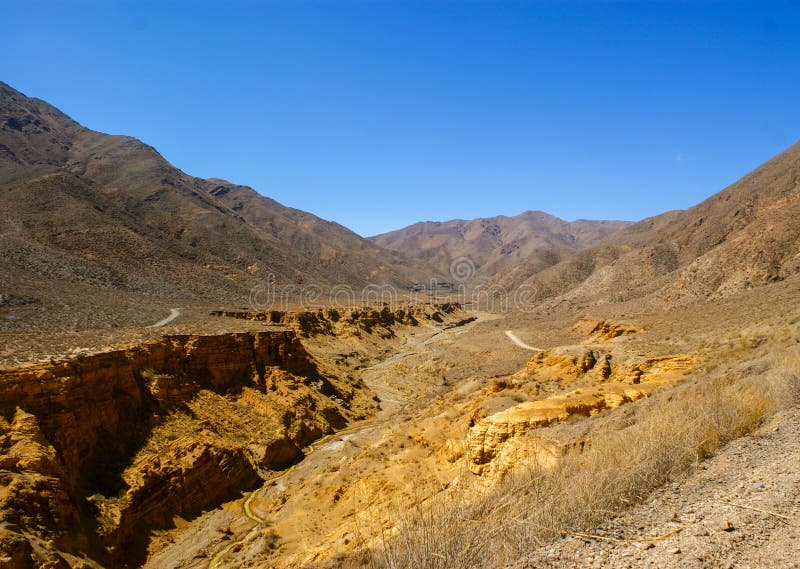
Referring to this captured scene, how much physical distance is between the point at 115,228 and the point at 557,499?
6579cm

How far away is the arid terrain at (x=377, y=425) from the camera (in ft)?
13.4

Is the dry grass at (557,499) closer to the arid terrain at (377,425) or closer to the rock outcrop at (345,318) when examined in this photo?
the arid terrain at (377,425)

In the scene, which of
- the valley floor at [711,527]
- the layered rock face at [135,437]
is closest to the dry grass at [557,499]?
the valley floor at [711,527]

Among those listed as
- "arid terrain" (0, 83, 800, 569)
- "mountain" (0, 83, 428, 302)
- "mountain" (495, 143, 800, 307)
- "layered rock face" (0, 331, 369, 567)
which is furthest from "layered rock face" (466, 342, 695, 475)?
"mountain" (0, 83, 428, 302)

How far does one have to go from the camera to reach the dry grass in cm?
376

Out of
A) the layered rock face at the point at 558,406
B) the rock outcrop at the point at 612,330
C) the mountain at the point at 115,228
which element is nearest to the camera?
the layered rock face at the point at 558,406

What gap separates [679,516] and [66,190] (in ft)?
250

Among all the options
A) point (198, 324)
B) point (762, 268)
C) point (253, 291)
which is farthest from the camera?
point (253, 291)

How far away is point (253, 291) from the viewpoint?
6062cm

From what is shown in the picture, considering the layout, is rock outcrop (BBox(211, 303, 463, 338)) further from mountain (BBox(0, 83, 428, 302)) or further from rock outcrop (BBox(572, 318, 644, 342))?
rock outcrop (BBox(572, 318, 644, 342))

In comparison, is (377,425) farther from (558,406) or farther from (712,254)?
(712,254)

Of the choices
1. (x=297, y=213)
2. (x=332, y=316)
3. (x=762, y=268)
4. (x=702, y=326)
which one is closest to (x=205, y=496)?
(x=702, y=326)

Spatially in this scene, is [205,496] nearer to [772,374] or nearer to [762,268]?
[772,374]

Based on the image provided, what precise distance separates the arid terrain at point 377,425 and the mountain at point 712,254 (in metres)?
0.42
